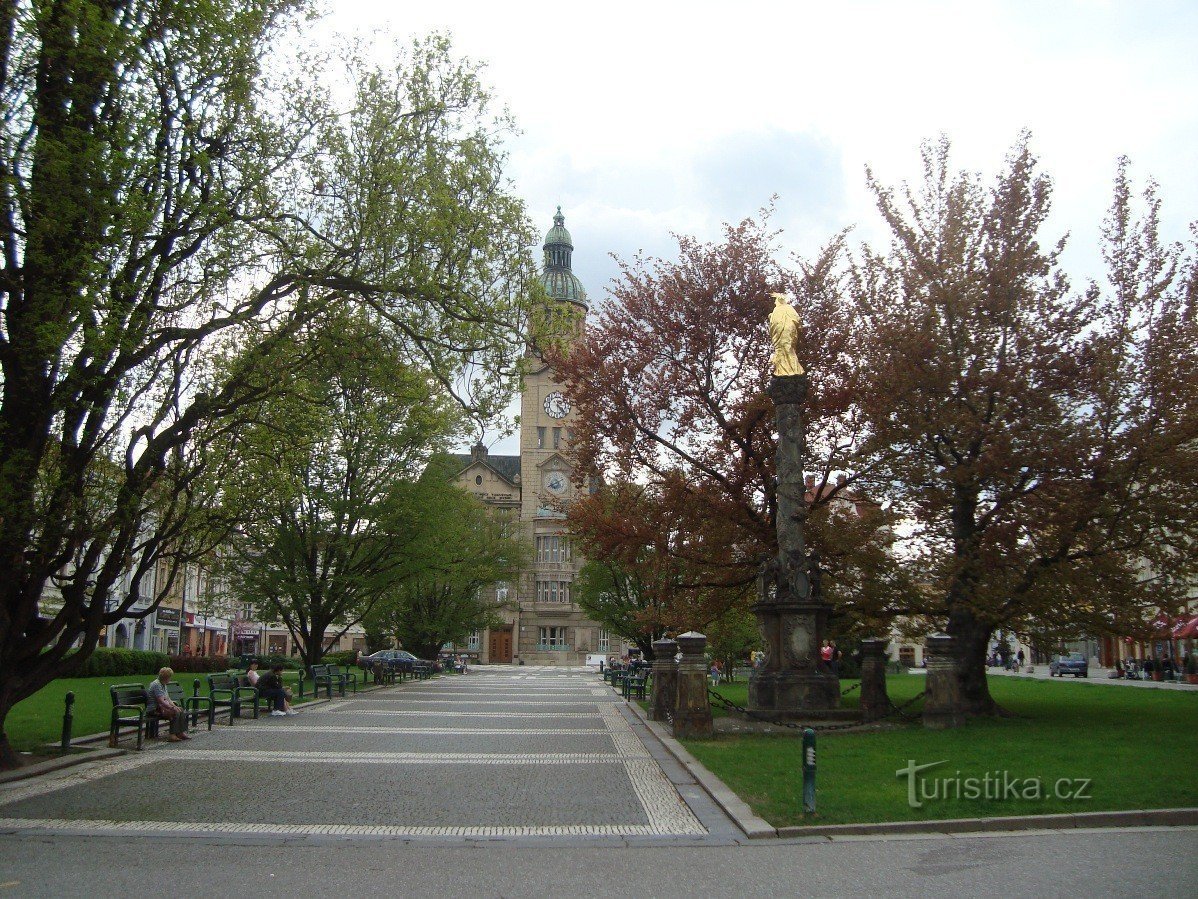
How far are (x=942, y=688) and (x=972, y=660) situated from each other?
3012 mm

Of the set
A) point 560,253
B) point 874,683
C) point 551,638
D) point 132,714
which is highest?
point 560,253

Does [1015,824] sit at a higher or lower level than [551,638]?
higher

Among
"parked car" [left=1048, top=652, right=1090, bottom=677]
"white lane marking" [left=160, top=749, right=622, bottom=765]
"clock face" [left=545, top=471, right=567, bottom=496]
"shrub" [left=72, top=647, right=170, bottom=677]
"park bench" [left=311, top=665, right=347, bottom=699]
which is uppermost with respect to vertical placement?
"clock face" [left=545, top=471, right=567, bottom=496]

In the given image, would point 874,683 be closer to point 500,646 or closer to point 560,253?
point 500,646

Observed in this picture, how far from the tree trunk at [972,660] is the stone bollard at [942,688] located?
2049mm

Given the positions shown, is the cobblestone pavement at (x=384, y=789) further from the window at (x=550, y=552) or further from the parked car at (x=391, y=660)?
the window at (x=550, y=552)

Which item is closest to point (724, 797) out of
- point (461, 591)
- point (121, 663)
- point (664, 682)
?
point (664, 682)

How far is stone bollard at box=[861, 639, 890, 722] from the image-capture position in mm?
19873

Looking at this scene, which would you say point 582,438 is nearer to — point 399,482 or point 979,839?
point 399,482

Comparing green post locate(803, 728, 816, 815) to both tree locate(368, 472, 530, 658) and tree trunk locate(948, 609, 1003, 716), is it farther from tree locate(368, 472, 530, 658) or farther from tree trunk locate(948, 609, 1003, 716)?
tree locate(368, 472, 530, 658)

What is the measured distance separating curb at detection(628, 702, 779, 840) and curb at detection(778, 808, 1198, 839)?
0.67 feet

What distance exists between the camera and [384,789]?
11.9m

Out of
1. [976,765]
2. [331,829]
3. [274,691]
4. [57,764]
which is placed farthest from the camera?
[274,691]

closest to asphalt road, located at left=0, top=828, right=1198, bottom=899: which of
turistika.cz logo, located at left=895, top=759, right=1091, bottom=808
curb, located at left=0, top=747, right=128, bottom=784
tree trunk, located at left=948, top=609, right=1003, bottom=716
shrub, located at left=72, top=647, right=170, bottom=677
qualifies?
turistika.cz logo, located at left=895, top=759, right=1091, bottom=808
